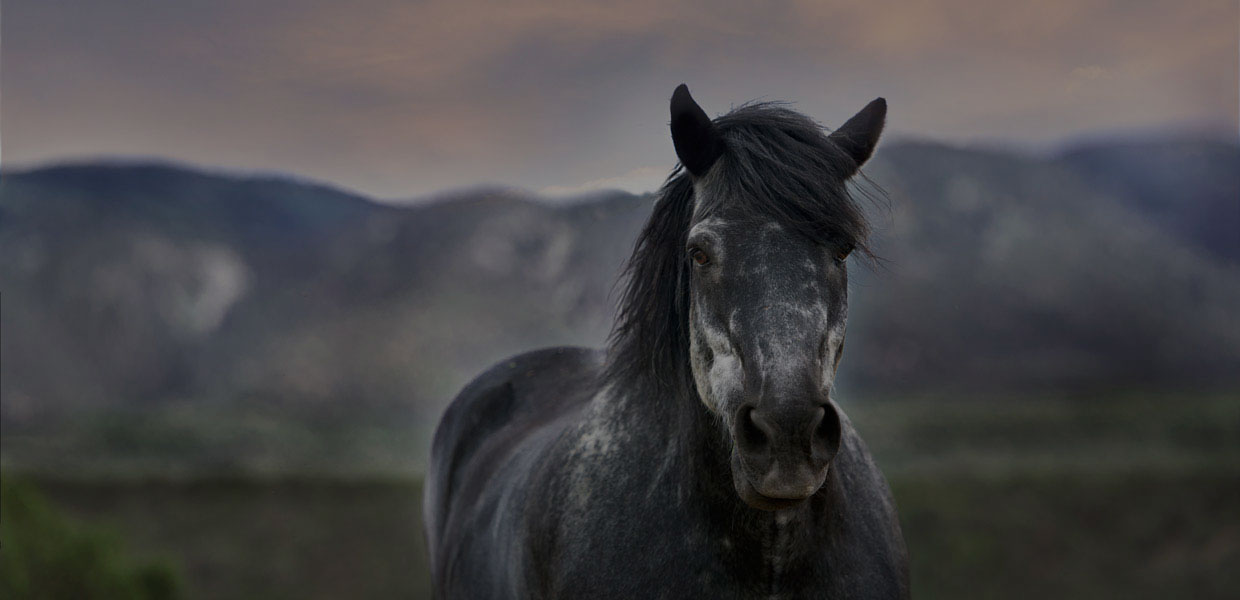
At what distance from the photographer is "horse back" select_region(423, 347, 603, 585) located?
15.5ft

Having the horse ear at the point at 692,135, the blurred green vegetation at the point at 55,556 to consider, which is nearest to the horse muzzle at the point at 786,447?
Answer: the horse ear at the point at 692,135

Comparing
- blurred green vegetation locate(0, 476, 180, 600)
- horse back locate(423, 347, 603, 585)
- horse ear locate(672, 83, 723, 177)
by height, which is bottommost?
blurred green vegetation locate(0, 476, 180, 600)

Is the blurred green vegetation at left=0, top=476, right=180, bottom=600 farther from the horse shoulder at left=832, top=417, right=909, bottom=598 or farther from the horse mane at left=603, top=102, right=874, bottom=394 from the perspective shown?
the horse shoulder at left=832, top=417, right=909, bottom=598

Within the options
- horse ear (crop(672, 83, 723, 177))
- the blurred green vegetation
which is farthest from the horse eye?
the blurred green vegetation

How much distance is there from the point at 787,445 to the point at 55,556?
1220cm

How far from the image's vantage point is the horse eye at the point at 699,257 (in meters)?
2.75

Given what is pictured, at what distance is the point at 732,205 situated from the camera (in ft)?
9.13

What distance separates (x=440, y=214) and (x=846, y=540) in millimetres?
15060

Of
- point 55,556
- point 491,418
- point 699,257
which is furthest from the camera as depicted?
point 55,556

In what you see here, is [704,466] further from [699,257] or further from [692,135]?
[692,135]

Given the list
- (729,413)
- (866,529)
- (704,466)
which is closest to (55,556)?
(704,466)

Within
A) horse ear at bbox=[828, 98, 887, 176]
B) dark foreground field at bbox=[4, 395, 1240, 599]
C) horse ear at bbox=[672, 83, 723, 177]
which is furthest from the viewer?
dark foreground field at bbox=[4, 395, 1240, 599]

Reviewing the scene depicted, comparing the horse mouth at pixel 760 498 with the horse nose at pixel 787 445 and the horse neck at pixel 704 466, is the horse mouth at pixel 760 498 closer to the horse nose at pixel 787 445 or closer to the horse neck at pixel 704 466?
the horse nose at pixel 787 445

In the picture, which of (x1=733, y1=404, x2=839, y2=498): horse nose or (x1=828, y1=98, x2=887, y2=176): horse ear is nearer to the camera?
(x1=733, y1=404, x2=839, y2=498): horse nose
